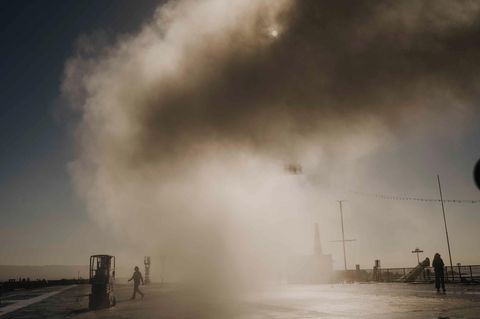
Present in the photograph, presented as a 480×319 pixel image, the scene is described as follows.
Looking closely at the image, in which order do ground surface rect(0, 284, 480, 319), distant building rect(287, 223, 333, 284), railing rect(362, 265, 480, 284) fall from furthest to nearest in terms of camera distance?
distant building rect(287, 223, 333, 284) < railing rect(362, 265, 480, 284) < ground surface rect(0, 284, 480, 319)

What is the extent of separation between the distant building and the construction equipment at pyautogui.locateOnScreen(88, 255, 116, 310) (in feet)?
103

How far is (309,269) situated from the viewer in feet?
157

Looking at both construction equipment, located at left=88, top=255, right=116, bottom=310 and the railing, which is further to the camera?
the railing

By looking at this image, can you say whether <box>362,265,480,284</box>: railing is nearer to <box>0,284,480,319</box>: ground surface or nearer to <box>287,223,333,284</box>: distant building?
<box>287,223,333,284</box>: distant building

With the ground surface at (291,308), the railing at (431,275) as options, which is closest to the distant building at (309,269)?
the railing at (431,275)

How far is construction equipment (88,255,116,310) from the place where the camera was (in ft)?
Answer: 50.4

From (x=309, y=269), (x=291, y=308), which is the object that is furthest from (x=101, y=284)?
(x=309, y=269)

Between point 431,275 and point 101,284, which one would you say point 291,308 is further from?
point 431,275

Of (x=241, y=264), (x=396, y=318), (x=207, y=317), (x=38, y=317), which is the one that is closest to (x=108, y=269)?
(x=38, y=317)

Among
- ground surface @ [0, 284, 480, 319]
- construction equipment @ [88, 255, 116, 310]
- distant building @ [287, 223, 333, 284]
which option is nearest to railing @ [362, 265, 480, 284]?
distant building @ [287, 223, 333, 284]

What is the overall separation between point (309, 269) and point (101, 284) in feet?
120

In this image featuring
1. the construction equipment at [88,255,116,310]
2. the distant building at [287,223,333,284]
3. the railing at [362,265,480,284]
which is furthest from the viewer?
the distant building at [287,223,333,284]

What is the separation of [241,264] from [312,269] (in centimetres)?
3337

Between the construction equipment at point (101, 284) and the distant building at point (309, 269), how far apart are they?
31508 mm
